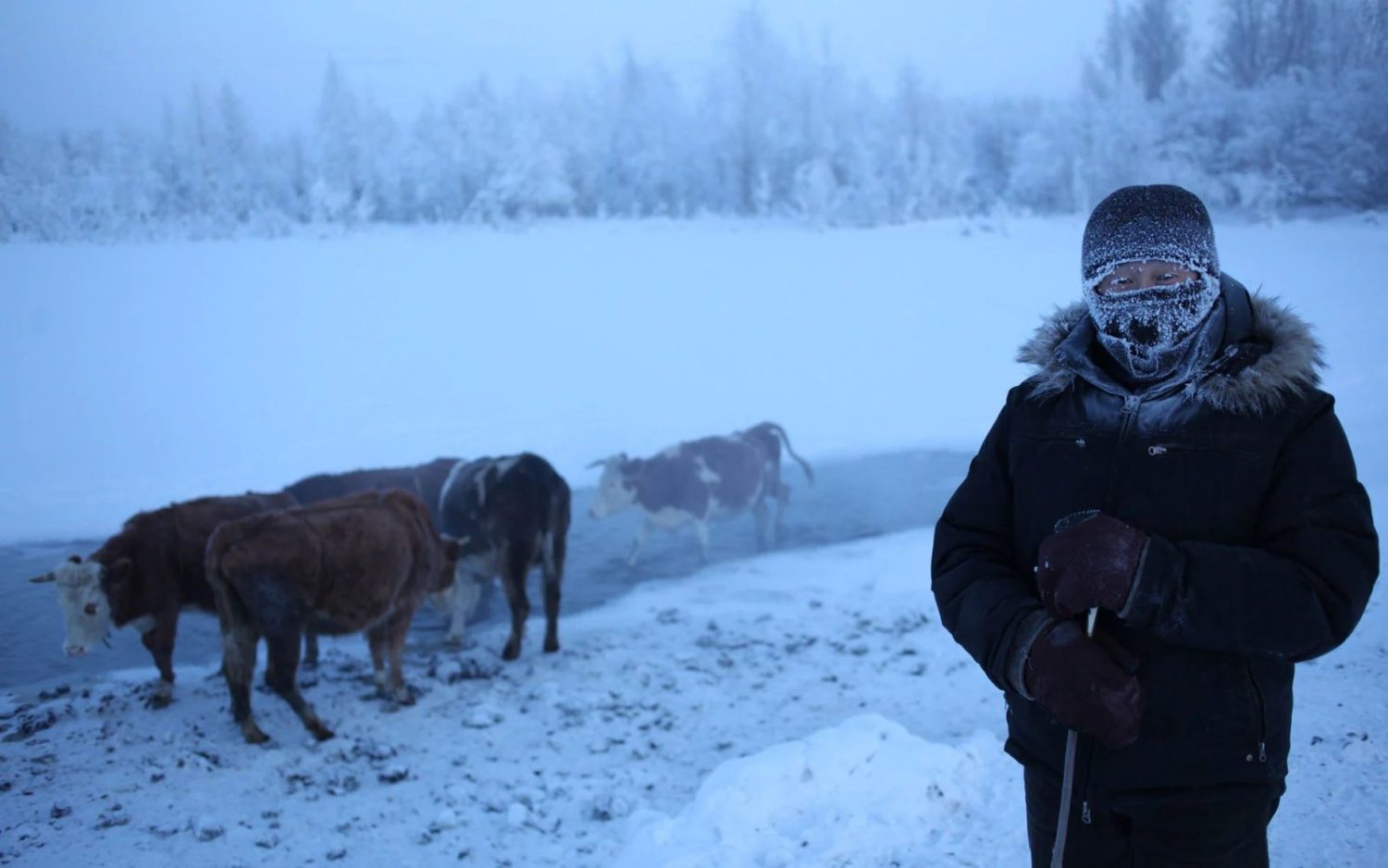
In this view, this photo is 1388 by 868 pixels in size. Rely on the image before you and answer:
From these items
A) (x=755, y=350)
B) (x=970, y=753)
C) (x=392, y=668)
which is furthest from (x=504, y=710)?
(x=755, y=350)

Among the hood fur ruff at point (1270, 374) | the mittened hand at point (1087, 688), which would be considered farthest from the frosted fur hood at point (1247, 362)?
the mittened hand at point (1087, 688)

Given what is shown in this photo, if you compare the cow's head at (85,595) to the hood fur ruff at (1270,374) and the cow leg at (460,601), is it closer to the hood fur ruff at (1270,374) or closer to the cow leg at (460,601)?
the cow leg at (460,601)

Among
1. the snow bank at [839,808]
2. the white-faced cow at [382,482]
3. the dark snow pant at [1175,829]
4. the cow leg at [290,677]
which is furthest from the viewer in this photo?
the white-faced cow at [382,482]

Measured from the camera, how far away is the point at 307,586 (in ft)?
16.7

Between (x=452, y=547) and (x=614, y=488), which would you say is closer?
(x=452, y=547)

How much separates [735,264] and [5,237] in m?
7.48

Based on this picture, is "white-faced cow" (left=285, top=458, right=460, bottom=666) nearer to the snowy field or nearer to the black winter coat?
the snowy field

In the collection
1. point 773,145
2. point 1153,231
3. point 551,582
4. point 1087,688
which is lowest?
point 551,582

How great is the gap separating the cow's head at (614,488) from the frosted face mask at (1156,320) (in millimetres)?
7012

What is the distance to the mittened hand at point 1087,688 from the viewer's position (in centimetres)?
168

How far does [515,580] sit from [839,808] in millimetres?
3554

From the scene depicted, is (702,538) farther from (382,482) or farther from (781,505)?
(382,482)

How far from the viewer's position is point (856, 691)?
17.4 feet

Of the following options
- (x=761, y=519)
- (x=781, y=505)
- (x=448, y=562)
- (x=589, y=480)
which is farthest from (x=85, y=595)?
(x=781, y=505)
